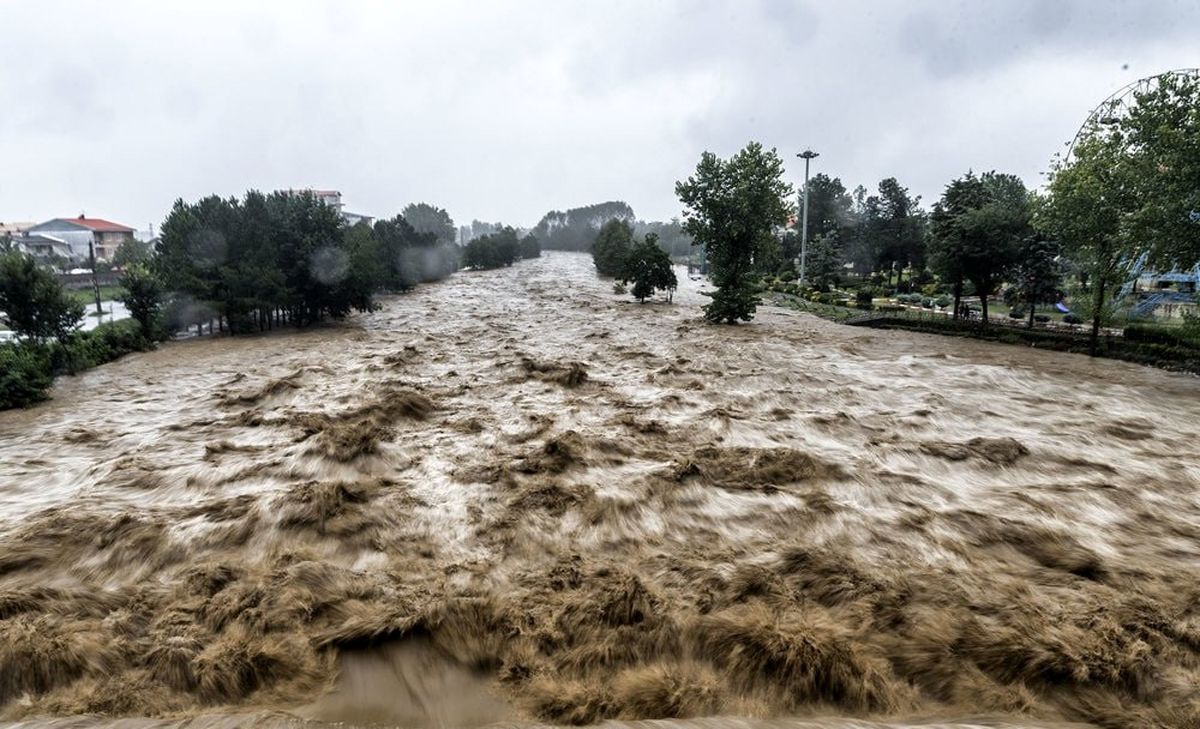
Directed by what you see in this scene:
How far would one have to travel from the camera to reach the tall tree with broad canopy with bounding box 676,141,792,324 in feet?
126

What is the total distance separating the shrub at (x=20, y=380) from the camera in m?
18.6

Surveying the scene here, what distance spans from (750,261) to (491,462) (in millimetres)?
33260

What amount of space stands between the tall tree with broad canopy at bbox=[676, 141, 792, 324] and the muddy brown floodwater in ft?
73.7

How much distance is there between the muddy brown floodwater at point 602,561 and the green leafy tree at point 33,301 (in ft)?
27.1

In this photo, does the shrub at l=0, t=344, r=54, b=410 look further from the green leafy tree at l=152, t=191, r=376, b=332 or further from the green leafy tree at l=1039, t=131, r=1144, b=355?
the green leafy tree at l=1039, t=131, r=1144, b=355

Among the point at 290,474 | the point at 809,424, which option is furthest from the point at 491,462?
the point at 809,424

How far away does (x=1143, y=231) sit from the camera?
20.2 metres

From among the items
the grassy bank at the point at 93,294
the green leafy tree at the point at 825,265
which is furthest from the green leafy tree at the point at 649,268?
the grassy bank at the point at 93,294

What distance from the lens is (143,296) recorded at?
3284 centimetres

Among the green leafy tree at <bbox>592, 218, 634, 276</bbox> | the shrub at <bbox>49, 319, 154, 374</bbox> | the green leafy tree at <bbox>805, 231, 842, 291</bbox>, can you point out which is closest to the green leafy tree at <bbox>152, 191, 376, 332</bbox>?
the shrub at <bbox>49, 319, 154, 374</bbox>

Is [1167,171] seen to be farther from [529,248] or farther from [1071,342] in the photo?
[529,248]

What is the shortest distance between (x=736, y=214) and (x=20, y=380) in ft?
119

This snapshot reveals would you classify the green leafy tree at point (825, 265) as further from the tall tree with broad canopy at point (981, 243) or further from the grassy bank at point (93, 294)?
the grassy bank at point (93, 294)

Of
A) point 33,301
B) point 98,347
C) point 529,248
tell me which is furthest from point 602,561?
point 529,248
